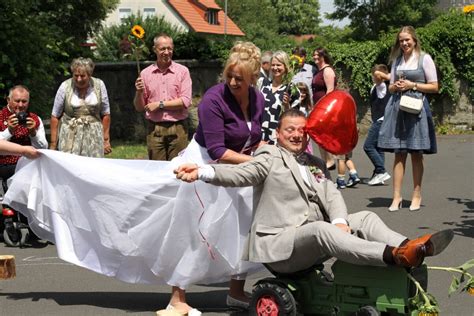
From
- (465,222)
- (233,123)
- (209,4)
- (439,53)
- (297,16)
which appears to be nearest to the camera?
(233,123)

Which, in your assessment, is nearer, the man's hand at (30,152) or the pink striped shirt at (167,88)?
the man's hand at (30,152)

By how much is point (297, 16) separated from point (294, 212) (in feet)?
465

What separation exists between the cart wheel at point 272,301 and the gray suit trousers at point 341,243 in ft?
0.48

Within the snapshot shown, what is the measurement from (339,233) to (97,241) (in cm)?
198

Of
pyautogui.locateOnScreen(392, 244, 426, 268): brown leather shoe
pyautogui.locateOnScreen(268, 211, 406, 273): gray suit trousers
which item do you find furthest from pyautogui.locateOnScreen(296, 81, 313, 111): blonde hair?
pyautogui.locateOnScreen(392, 244, 426, 268): brown leather shoe

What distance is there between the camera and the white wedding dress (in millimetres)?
6586

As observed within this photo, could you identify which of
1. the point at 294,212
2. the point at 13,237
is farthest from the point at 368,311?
the point at 13,237

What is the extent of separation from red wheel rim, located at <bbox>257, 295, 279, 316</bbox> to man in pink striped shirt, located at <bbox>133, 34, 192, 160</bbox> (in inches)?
161

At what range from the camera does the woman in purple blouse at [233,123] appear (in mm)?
6629

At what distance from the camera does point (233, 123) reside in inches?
266

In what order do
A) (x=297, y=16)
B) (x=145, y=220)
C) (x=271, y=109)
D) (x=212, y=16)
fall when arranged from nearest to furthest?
(x=145, y=220) → (x=271, y=109) → (x=212, y=16) → (x=297, y=16)

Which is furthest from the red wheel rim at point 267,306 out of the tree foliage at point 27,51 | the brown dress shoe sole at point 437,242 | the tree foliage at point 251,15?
the tree foliage at point 251,15

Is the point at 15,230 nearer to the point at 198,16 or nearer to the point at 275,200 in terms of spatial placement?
the point at 275,200

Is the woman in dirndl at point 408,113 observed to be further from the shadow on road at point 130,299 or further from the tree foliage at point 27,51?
the tree foliage at point 27,51
